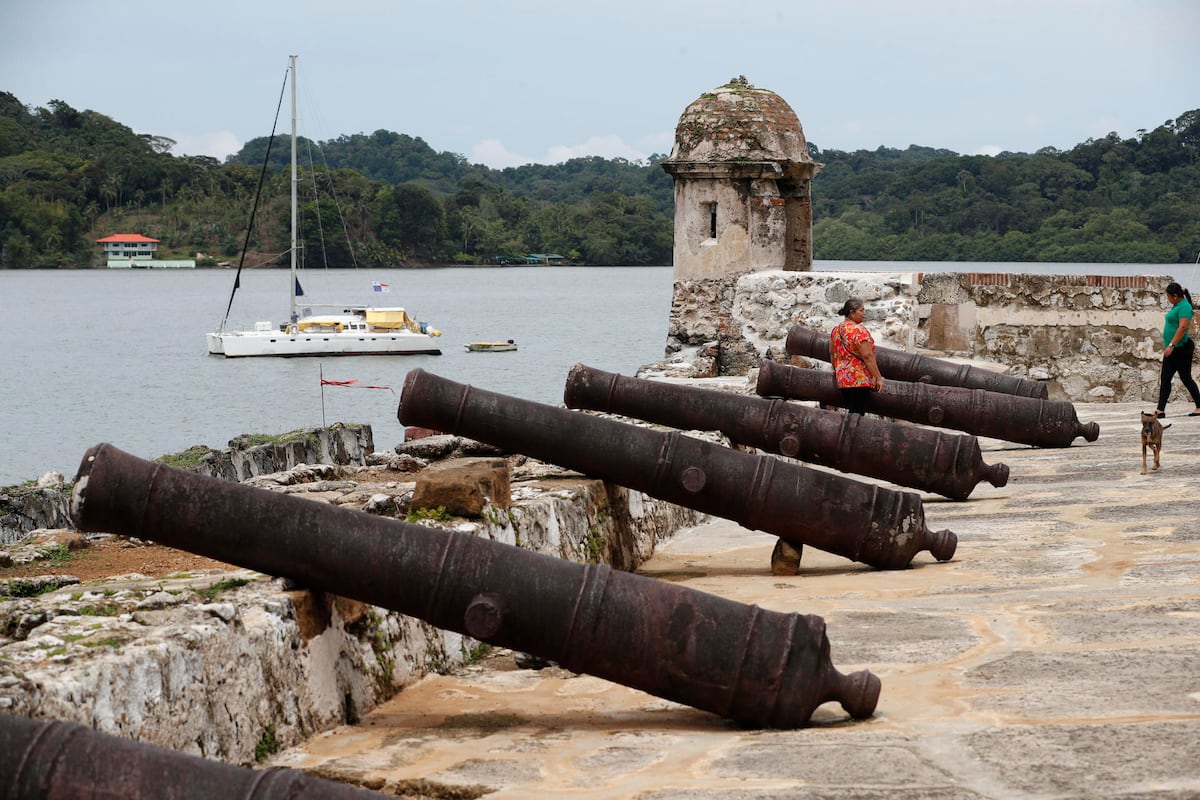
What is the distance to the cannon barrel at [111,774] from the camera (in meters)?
2.88

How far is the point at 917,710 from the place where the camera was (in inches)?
157

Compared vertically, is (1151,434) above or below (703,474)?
below

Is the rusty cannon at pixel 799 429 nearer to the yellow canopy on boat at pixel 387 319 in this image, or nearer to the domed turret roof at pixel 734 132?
the domed turret roof at pixel 734 132

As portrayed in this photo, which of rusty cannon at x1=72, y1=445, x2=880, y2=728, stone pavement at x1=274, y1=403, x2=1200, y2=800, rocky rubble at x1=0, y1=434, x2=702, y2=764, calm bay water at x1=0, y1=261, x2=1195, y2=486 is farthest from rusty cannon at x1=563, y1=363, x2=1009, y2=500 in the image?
calm bay water at x1=0, y1=261, x2=1195, y2=486

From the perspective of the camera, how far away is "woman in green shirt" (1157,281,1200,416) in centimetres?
1046

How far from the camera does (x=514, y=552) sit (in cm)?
413

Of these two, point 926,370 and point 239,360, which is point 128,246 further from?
point 926,370

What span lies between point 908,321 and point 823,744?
29.2ft

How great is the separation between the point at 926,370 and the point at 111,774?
7.68m

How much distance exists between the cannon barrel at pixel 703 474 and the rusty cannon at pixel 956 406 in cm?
281

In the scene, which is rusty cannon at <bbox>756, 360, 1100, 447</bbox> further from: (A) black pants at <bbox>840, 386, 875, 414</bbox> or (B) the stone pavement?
(B) the stone pavement

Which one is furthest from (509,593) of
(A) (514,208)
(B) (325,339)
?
(A) (514,208)

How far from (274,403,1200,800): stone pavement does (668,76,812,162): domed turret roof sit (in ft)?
26.1

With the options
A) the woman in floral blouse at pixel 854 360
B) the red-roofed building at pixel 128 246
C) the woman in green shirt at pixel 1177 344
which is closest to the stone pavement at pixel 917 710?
the woman in floral blouse at pixel 854 360
